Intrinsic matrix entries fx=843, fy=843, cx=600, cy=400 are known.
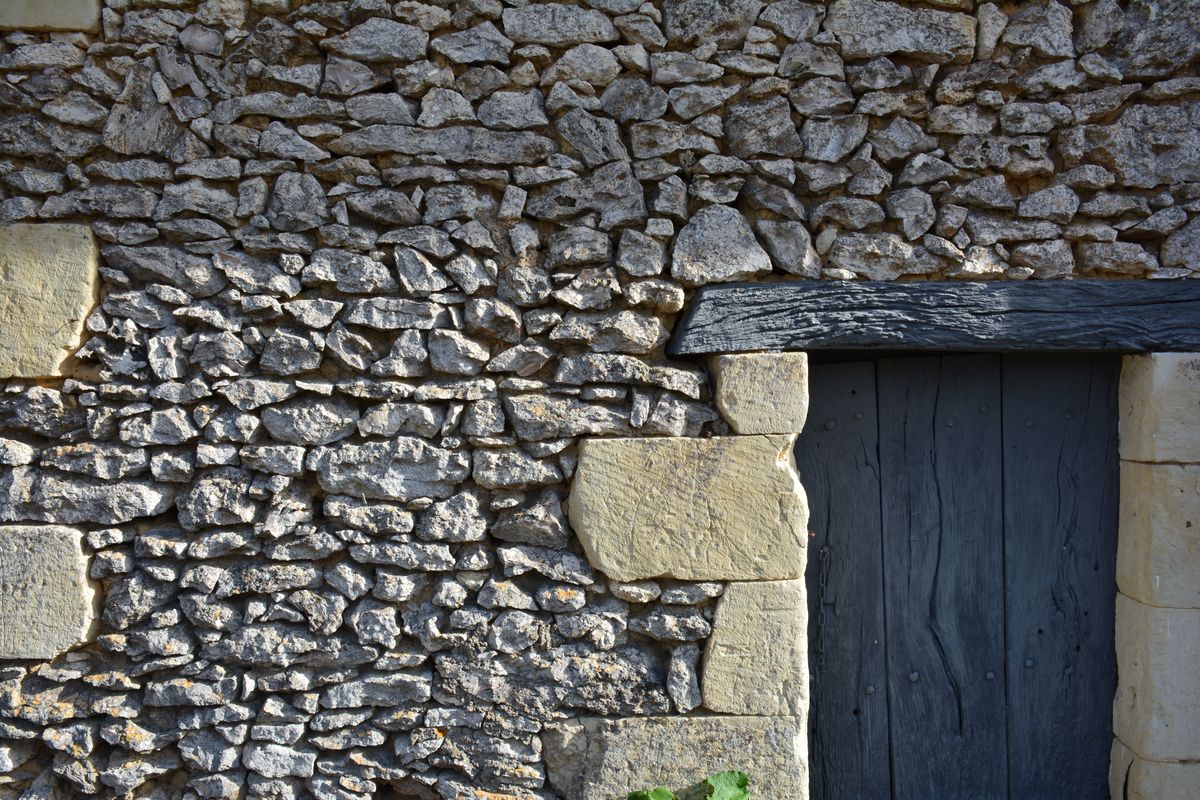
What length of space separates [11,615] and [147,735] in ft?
1.62

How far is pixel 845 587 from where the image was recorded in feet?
8.57

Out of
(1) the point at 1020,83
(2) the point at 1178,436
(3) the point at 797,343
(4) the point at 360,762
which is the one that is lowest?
(4) the point at 360,762

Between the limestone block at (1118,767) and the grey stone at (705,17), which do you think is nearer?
the grey stone at (705,17)

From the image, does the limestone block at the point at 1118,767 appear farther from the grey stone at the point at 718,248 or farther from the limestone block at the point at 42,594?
the limestone block at the point at 42,594

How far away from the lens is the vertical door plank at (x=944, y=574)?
261cm

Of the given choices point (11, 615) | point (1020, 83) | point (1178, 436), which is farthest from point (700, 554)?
point (11, 615)

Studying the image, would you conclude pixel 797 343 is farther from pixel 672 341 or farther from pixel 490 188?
pixel 490 188

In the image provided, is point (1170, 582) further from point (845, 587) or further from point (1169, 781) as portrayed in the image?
point (845, 587)

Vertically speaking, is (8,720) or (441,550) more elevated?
(441,550)

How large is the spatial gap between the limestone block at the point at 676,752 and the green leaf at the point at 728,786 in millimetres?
24

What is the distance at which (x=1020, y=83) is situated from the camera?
7.72ft

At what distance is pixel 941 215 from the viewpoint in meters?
2.35

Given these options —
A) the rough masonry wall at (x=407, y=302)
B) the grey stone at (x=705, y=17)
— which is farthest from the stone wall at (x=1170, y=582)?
the grey stone at (x=705, y=17)

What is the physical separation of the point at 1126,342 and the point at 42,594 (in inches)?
121
